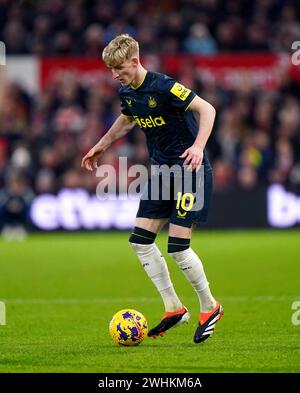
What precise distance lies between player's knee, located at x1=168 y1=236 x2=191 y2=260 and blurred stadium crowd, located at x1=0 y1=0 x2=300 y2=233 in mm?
11990

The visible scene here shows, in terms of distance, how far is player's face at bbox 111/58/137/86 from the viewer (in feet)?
25.6

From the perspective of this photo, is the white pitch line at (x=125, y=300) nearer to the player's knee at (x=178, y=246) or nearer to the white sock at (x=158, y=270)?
the white sock at (x=158, y=270)

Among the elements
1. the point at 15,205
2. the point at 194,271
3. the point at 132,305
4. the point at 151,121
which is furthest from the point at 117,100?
the point at 194,271

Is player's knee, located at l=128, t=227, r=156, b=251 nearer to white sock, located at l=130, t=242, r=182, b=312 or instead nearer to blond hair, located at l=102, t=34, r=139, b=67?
white sock, located at l=130, t=242, r=182, b=312

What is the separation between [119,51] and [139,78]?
1.11ft

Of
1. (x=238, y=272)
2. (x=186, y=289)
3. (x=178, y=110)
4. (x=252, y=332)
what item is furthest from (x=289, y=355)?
(x=238, y=272)

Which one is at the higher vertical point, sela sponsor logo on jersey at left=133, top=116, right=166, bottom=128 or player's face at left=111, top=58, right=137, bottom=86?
player's face at left=111, top=58, right=137, bottom=86

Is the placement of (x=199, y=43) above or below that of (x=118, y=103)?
above

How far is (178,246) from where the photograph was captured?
7.93 metres

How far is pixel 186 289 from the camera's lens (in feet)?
38.8

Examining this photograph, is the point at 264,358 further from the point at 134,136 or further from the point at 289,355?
the point at 134,136

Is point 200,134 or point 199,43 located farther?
point 199,43

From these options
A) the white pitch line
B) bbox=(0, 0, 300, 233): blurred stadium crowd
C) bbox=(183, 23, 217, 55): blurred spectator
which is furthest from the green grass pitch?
bbox=(183, 23, 217, 55): blurred spectator

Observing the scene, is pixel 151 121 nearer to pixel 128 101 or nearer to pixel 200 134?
pixel 128 101
